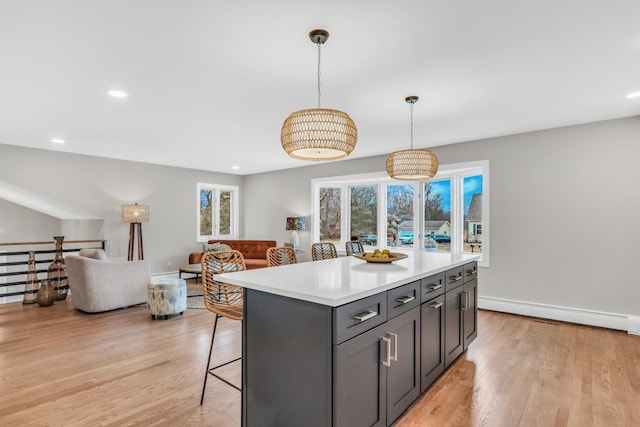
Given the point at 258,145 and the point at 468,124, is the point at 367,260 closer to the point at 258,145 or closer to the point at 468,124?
the point at 468,124

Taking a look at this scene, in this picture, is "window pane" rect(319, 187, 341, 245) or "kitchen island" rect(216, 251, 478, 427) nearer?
"kitchen island" rect(216, 251, 478, 427)

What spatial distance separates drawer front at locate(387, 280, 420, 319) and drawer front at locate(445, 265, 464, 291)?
61 cm

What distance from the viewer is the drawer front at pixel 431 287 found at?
7.35ft

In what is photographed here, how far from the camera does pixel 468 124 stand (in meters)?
4.05

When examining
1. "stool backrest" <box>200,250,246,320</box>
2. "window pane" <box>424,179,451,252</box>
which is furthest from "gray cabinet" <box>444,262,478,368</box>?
"window pane" <box>424,179,451,252</box>

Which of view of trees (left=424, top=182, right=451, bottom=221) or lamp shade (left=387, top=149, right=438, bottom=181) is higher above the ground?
lamp shade (left=387, top=149, right=438, bottom=181)

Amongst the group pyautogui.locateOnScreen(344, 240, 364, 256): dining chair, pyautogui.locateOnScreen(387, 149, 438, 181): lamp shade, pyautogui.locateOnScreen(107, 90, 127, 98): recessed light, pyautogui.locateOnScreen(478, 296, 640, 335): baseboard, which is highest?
pyautogui.locateOnScreen(107, 90, 127, 98): recessed light

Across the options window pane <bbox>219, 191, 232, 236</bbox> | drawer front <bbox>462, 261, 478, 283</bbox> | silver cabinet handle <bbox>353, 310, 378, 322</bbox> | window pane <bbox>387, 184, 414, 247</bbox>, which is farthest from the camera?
window pane <bbox>219, 191, 232, 236</bbox>

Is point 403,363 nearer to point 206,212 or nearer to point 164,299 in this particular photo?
point 164,299

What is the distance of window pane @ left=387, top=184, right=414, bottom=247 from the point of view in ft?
18.8

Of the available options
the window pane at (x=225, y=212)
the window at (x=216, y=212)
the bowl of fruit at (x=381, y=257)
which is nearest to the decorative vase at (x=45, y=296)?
the window at (x=216, y=212)

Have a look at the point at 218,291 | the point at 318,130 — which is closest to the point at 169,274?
the point at 218,291

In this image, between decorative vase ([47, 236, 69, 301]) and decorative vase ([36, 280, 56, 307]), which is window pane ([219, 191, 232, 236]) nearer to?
decorative vase ([47, 236, 69, 301])

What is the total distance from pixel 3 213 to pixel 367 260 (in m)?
6.99
